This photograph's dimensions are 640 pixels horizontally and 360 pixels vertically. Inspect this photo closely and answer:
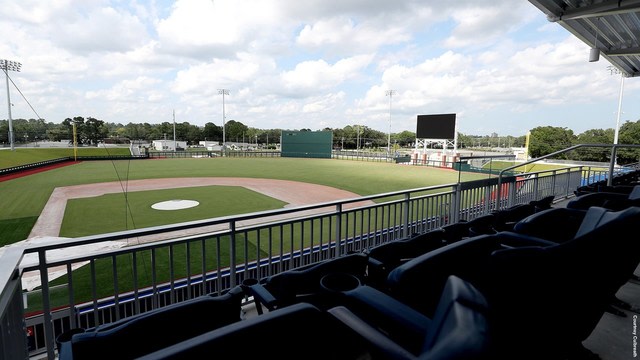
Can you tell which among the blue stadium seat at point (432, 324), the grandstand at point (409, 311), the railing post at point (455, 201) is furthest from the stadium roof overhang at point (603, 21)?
the blue stadium seat at point (432, 324)

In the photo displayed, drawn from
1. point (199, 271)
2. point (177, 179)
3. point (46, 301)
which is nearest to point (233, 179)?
point (177, 179)

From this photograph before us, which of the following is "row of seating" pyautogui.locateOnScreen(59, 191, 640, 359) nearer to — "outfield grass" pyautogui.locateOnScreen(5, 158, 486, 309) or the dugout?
"outfield grass" pyautogui.locateOnScreen(5, 158, 486, 309)

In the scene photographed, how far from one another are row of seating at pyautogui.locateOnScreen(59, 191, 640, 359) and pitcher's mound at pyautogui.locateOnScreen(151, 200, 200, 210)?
46.5 ft

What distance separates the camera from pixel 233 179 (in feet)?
79.7

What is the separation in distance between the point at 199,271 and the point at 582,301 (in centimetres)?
754

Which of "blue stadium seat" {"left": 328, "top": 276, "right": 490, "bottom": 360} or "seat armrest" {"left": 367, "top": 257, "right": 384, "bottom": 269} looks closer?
"blue stadium seat" {"left": 328, "top": 276, "right": 490, "bottom": 360}

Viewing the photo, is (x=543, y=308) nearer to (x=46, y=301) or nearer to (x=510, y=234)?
(x=510, y=234)

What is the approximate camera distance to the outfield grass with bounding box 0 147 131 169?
26972 mm

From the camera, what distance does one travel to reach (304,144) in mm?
54219

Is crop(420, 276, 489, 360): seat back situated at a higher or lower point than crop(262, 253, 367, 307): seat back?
higher

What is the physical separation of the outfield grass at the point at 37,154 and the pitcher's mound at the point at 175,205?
8.35 meters

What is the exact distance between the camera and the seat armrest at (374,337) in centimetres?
94

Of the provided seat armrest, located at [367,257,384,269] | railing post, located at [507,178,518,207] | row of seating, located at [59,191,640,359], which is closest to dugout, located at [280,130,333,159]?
railing post, located at [507,178,518,207]

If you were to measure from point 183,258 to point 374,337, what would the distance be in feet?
26.3
